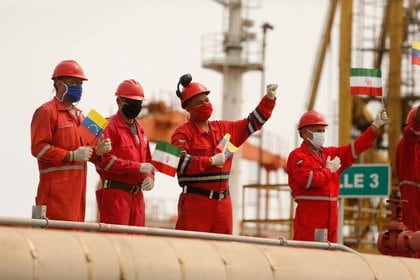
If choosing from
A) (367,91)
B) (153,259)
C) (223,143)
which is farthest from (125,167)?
(367,91)

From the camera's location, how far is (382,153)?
126ft

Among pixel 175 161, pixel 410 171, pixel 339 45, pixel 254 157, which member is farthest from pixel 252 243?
pixel 254 157

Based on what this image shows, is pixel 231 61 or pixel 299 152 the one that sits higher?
pixel 231 61

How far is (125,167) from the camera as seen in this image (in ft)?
44.4

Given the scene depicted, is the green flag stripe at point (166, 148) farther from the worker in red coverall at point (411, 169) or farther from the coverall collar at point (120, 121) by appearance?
the worker in red coverall at point (411, 169)

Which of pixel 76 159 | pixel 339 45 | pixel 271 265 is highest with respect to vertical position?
pixel 339 45

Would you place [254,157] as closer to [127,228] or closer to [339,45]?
[339,45]

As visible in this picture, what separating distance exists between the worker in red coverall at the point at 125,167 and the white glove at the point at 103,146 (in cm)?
38

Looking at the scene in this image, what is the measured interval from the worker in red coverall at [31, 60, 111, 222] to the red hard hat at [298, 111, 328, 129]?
10.2 ft

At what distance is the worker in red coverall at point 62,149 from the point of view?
42.4ft

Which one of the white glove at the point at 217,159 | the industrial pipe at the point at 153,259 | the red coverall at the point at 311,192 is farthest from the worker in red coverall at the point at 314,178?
the industrial pipe at the point at 153,259

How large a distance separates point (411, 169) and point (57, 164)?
17.4ft

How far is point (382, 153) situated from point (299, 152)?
23.6 m

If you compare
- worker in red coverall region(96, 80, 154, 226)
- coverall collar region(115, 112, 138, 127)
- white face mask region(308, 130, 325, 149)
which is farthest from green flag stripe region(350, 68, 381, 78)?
coverall collar region(115, 112, 138, 127)
